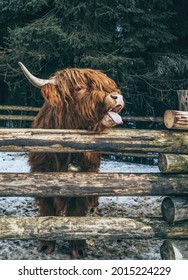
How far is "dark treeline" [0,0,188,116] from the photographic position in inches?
356

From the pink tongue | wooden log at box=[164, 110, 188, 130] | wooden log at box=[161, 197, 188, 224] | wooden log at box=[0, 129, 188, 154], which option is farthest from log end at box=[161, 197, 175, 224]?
the pink tongue

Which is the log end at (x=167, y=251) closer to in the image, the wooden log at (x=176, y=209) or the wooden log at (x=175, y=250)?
the wooden log at (x=175, y=250)

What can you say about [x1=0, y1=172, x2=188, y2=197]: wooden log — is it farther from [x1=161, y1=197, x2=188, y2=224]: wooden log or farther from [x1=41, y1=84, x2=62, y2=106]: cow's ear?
[x1=41, y1=84, x2=62, y2=106]: cow's ear

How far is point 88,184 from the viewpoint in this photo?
3.54 m

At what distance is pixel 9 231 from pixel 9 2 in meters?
8.13

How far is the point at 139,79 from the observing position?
10688 mm

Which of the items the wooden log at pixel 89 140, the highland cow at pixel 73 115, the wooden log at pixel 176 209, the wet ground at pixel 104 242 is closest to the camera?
the wooden log at pixel 89 140

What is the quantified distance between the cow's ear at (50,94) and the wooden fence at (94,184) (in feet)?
1.59

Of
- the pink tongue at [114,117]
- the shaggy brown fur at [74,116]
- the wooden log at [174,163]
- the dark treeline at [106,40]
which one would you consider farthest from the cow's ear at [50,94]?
the dark treeline at [106,40]

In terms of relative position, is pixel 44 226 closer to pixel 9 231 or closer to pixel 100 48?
pixel 9 231

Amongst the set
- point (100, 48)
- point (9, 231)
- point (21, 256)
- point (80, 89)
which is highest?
point (100, 48)

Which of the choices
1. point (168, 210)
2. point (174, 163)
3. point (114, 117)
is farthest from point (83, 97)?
point (168, 210)

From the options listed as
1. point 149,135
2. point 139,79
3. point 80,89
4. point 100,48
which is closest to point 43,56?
point 100,48

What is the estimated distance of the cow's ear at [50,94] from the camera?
153 inches
